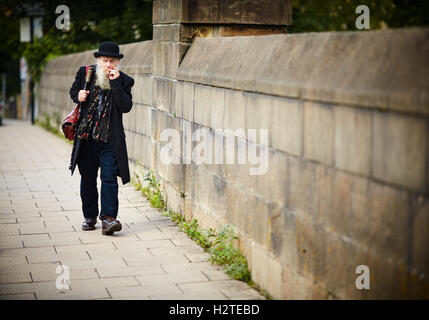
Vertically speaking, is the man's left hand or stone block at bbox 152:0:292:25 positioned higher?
stone block at bbox 152:0:292:25

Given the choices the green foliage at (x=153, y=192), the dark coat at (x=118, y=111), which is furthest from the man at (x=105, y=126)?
the green foliage at (x=153, y=192)

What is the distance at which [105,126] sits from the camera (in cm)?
662

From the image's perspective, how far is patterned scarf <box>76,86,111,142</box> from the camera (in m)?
6.61

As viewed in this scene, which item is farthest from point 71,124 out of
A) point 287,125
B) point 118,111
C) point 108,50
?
point 287,125

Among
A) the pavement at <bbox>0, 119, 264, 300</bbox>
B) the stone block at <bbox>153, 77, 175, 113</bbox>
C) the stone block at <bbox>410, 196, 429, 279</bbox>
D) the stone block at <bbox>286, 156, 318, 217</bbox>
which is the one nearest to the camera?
the stone block at <bbox>410, 196, 429, 279</bbox>

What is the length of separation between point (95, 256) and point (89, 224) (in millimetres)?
1062

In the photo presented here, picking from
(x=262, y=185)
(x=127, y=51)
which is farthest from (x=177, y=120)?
(x=127, y=51)

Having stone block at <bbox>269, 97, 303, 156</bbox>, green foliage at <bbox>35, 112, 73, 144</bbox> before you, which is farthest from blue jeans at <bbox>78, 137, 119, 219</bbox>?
green foliage at <bbox>35, 112, 73, 144</bbox>

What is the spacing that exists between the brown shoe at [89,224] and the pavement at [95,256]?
0.23 feet

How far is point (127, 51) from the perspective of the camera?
1077 cm

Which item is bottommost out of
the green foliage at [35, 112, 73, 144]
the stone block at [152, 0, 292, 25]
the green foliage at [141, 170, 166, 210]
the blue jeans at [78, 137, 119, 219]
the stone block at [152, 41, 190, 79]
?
the green foliage at [35, 112, 73, 144]

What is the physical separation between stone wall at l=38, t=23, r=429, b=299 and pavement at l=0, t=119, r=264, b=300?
1.31 ft

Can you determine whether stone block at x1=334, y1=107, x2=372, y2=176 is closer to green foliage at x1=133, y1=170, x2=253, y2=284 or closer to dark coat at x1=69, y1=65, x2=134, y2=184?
green foliage at x1=133, y1=170, x2=253, y2=284
